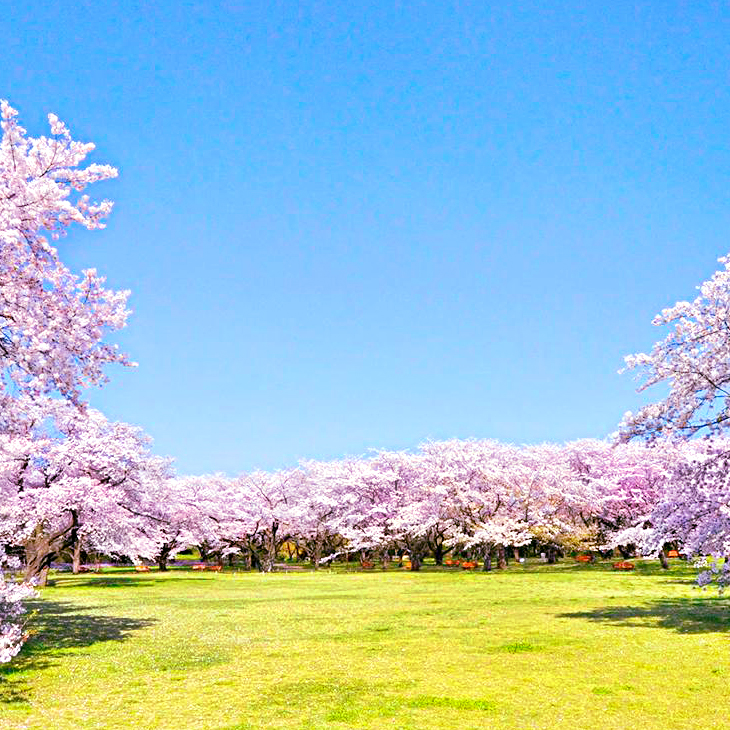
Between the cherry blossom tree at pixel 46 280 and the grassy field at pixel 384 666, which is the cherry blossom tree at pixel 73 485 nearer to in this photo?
the grassy field at pixel 384 666

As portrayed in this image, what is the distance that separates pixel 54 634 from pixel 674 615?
19161mm

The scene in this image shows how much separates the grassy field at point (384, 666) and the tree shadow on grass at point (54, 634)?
0.07 m

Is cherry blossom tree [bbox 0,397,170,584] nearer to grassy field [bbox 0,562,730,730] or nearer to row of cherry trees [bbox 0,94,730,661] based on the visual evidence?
row of cherry trees [bbox 0,94,730,661]

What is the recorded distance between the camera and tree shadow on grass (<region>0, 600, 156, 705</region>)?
13.7 meters

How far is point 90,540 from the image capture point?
46.1 meters

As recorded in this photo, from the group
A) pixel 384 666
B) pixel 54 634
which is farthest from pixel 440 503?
pixel 384 666

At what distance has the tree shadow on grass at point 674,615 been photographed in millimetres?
19906

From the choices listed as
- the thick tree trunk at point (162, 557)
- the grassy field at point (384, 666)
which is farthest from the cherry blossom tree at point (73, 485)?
the thick tree trunk at point (162, 557)

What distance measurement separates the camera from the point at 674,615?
22625 millimetres

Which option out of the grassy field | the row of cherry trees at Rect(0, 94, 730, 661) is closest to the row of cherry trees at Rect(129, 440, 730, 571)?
the row of cherry trees at Rect(0, 94, 730, 661)

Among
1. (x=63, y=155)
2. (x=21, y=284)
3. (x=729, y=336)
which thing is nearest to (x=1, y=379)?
(x=21, y=284)

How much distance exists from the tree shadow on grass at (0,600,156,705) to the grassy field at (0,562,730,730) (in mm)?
73

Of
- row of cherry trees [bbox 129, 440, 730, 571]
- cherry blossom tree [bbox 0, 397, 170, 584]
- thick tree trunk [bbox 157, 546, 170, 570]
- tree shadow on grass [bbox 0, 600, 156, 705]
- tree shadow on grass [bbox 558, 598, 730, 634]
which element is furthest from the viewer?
thick tree trunk [bbox 157, 546, 170, 570]

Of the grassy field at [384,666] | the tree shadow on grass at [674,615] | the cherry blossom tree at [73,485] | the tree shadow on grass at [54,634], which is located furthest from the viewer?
the cherry blossom tree at [73,485]
